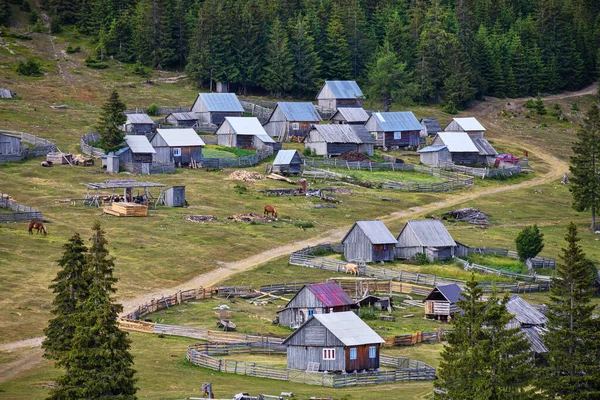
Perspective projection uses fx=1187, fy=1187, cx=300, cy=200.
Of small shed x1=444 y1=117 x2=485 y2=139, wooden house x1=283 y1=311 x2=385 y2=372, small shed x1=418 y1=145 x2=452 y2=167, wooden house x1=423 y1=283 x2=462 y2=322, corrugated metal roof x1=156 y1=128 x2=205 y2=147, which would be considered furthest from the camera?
small shed x1=444 y1=117 x2=485 y2=139

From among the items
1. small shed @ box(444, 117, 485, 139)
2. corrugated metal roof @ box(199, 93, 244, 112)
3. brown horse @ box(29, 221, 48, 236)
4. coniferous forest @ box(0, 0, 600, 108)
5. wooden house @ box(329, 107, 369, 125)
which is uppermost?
coniferous forest @ box(0, 0, 600, 108)

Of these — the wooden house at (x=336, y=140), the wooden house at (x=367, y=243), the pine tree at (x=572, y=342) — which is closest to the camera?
the pine tree at (x=572, y=342)

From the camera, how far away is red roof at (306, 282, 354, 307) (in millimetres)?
75375

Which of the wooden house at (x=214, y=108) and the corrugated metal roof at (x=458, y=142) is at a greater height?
the wooden house at (x=214, y=108)

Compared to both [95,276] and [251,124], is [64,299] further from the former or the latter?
[251,124]

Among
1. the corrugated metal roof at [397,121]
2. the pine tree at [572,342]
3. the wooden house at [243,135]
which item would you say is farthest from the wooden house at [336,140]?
the pine tree at [572,342]

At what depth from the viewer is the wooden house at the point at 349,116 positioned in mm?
143250

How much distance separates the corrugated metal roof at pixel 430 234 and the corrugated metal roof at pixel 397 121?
4556 cm

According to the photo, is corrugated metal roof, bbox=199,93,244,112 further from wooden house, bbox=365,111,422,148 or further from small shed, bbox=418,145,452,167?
small shed, bbox=418,145,452,167

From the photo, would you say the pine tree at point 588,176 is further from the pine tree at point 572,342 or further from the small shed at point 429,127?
the pine tree at point 572,342

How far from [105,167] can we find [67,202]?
47.7 ft

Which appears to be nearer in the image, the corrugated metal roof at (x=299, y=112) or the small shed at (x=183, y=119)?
the small shed at (x=183, y=119)

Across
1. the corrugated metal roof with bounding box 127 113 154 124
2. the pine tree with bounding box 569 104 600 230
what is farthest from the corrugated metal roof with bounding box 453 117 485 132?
the corrugated metal roof with bounding box 127 113 154 124

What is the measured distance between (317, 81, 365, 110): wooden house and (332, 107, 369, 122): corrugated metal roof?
873 cm
